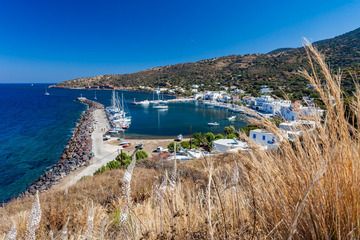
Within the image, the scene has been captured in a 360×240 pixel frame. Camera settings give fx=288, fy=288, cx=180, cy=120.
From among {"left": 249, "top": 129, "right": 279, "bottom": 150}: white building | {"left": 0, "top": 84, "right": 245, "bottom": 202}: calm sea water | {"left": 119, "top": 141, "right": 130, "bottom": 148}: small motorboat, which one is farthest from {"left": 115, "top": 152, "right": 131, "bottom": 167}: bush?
{"left": 249, "top": 129, "right": 279, "bottom": 150}: white building

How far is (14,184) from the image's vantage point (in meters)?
19.2

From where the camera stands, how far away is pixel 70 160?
2453 cm

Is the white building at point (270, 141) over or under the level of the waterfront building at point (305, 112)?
under

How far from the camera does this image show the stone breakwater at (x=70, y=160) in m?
18.8

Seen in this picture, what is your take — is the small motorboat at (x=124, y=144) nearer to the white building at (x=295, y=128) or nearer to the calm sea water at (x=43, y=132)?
the calm sea water at (x=43, y=132)

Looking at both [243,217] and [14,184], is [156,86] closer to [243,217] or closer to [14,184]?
[14,184]

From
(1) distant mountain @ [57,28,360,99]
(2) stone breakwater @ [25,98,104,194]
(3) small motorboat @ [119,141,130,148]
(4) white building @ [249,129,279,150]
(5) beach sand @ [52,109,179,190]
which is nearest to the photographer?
(4) white building @ [249,129,279,150]

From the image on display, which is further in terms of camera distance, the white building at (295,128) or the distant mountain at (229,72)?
the distant mountain at (229,72)

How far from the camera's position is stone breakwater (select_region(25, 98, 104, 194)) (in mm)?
18823

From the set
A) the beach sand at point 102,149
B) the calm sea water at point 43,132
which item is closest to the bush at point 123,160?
the beach sand at point 102,149

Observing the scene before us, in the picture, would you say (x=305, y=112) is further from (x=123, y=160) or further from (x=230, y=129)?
(x=123, y=160)

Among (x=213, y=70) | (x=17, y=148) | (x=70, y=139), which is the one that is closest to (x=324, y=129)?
(x=17, y=148)

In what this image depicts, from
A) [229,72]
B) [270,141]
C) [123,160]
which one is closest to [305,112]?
[270,141]

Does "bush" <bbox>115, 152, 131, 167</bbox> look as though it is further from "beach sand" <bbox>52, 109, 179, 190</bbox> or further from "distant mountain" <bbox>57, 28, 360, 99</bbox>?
"distant mountain" <bbox>57, 28, 360, 99</bbox>
